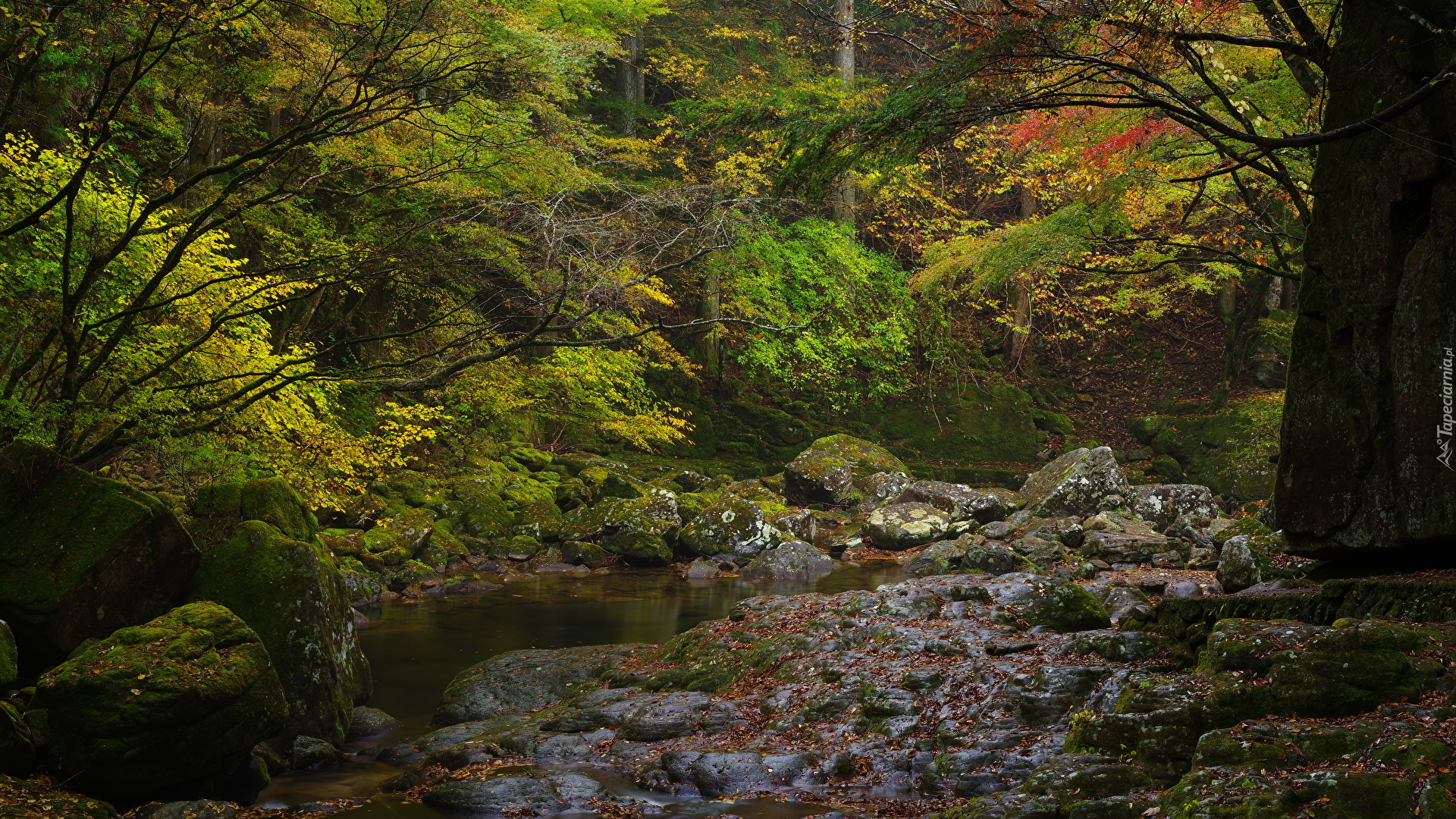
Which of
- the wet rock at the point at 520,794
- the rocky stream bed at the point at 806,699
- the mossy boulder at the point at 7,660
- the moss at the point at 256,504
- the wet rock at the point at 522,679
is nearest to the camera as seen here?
the rocky stream bed at the point at 806,699

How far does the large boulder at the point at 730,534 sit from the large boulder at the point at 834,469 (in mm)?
3799

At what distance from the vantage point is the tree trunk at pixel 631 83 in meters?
24.9

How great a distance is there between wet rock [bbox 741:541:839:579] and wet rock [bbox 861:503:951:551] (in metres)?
1.65

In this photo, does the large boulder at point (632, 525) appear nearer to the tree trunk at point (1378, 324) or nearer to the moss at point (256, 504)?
the moss at point (256, 504)

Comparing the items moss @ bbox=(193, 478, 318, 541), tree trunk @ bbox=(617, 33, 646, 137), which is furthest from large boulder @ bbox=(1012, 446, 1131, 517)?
tree trunk @ bbox=(617, 33, 646, 137)

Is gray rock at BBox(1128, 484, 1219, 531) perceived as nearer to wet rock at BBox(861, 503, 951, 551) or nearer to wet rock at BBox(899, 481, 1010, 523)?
wet rock at BBox(899, 481, 1010, 523)

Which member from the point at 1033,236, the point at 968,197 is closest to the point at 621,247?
the point at 1033,236

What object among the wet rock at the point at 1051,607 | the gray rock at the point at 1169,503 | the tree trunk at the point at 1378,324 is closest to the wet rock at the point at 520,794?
the wet rock at the point at 1051,607

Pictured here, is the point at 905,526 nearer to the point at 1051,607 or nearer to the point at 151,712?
the point at 1051,607

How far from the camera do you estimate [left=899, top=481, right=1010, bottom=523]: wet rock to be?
19.1 m

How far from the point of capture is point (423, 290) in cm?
1625

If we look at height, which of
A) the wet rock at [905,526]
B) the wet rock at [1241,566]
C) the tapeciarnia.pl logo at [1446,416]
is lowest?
the wet rock at [905,526]

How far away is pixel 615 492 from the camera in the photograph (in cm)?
1992

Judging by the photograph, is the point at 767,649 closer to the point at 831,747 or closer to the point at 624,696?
the point at 624,696
